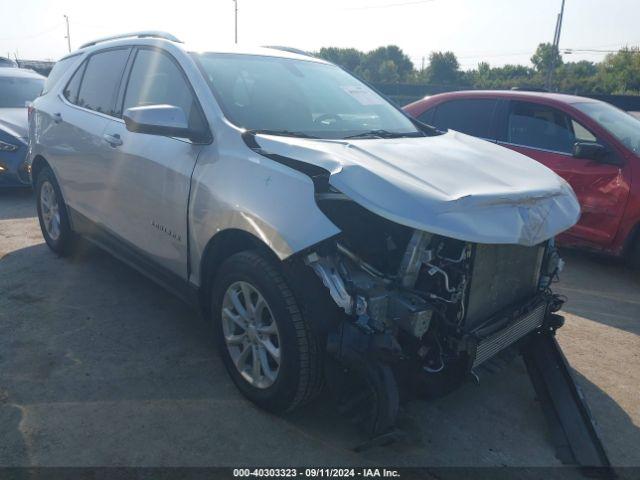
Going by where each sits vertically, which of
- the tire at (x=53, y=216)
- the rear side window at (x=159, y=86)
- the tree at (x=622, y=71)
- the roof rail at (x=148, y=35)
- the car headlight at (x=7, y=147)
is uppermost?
the tree at (x=622, y=71)

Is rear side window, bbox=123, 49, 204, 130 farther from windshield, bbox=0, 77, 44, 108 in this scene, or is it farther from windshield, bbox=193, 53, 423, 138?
windshield, bbox=0, 77, 44, 108

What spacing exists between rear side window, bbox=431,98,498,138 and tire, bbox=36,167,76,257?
13.3 feet

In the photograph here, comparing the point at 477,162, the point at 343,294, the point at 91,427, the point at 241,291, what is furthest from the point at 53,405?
the point at 477,162

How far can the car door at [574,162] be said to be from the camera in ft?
16.5

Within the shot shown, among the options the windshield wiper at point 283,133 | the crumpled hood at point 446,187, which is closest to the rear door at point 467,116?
the crumpled hood at point 446,187

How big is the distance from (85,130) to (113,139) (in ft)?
1.91

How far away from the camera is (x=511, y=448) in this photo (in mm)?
2650

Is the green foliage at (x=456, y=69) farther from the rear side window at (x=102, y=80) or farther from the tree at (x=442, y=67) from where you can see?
the rear side window at (x=102, y=80)

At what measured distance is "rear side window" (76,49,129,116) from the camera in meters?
4.00

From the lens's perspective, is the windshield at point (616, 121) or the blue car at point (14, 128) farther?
the blue car at point (14, 128)

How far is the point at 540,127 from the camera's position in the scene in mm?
5703

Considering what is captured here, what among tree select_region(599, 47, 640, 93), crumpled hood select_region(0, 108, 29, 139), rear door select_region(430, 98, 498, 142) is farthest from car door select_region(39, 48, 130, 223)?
tree select_region(599, 47, 640, 93)

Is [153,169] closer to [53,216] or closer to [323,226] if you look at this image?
[323,226]

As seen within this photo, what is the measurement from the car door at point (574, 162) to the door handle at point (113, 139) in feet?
13.4
